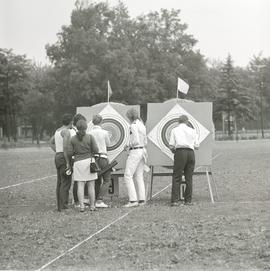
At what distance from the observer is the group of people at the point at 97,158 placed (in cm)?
1273

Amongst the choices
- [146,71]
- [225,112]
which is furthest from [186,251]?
[225,112]

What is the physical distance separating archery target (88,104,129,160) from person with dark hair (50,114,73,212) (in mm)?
1942

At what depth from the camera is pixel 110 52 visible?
68.7m

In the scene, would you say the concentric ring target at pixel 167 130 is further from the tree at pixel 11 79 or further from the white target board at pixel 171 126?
the tree at pixel 11 79

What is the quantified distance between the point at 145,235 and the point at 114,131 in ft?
20.1

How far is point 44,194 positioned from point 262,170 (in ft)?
31.9

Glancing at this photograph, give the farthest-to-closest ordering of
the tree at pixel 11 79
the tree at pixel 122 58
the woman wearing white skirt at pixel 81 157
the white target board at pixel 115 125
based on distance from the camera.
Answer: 1. the tree at pixel 11 79
2. the tree at pixel 122 58
3. the white target board at pixel 115 125
4. the woman wearing white skirt at pixel 81 157

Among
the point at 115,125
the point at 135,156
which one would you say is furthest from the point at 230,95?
the point at 135,156

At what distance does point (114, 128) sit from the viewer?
50.7ft

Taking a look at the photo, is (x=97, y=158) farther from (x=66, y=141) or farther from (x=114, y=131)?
(x=114, y=131)

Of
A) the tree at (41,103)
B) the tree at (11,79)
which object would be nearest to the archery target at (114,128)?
the tree at (41,103)

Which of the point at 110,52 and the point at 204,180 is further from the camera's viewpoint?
the point at 110,52

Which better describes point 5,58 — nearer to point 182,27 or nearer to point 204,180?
point 182,27

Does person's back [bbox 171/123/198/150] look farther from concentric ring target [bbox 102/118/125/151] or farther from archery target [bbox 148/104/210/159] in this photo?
concentric ring target [bbox 102/118/125/151]
